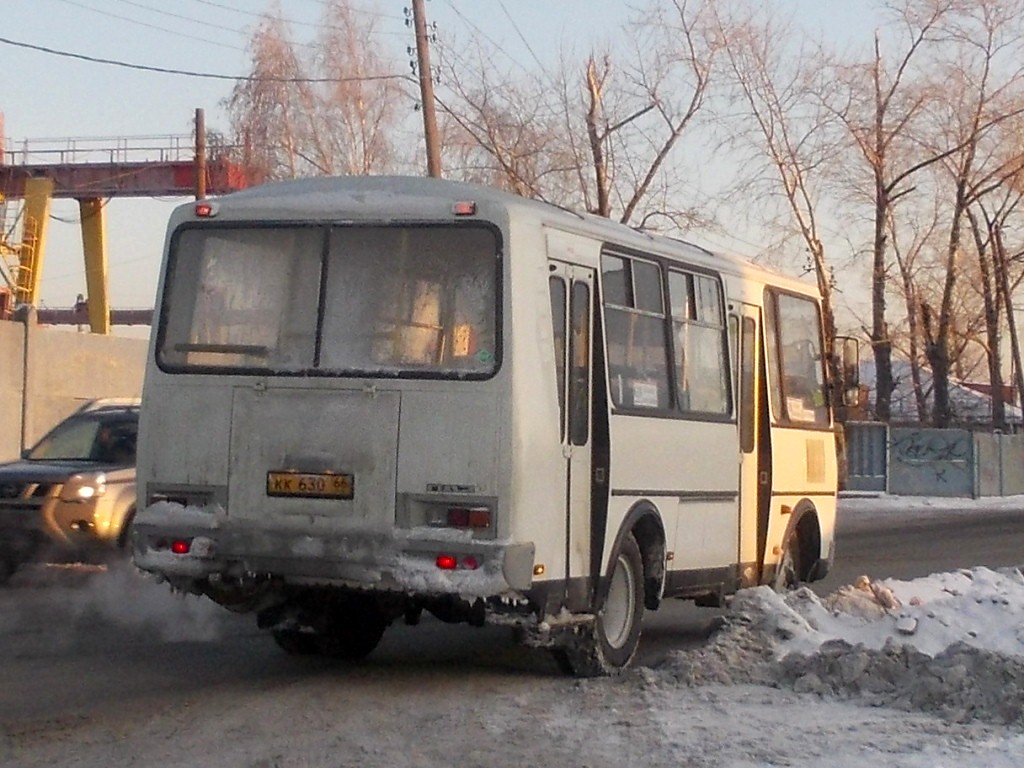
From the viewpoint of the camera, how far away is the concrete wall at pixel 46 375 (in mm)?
26891


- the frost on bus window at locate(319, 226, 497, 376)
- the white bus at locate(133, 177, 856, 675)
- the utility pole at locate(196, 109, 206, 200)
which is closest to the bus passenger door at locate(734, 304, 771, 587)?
the white bus at locate(133, 177, 856, 675)

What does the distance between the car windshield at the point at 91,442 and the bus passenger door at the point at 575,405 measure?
8.29 meters

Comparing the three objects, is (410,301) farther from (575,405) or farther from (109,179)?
(109,179)

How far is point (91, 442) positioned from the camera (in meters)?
17.6

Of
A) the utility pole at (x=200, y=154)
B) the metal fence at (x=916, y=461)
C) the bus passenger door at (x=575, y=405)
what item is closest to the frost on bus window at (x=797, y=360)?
the bus passenger door at (x=575, y=405)

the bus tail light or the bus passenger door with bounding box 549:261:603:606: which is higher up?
the bus passenger door with bounding box 549:261:603:606

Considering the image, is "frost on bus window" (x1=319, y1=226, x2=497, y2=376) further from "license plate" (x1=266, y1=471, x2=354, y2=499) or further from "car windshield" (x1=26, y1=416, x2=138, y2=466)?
"car windshield" (x1=26, y1=416, x2=138, y2=466)

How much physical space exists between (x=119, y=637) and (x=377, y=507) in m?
3.55

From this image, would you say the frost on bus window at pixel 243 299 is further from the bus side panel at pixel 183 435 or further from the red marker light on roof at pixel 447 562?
the red marker light on roof at pixel 447 562

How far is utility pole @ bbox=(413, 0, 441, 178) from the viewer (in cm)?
2748

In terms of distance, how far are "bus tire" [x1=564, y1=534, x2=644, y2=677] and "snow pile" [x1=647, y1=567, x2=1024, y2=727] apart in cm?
38

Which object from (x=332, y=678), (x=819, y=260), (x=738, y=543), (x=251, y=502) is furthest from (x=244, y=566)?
(x=819, y=260)

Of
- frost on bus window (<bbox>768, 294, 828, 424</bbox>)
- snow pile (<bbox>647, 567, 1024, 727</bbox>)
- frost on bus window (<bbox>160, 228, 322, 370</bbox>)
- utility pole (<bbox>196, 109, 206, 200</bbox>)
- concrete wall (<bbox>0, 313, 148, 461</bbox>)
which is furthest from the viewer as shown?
utility pole (<bbox>196, 109, 206, 200</bbox>)

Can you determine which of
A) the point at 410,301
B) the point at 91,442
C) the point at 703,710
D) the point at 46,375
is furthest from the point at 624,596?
the point at 46,375
